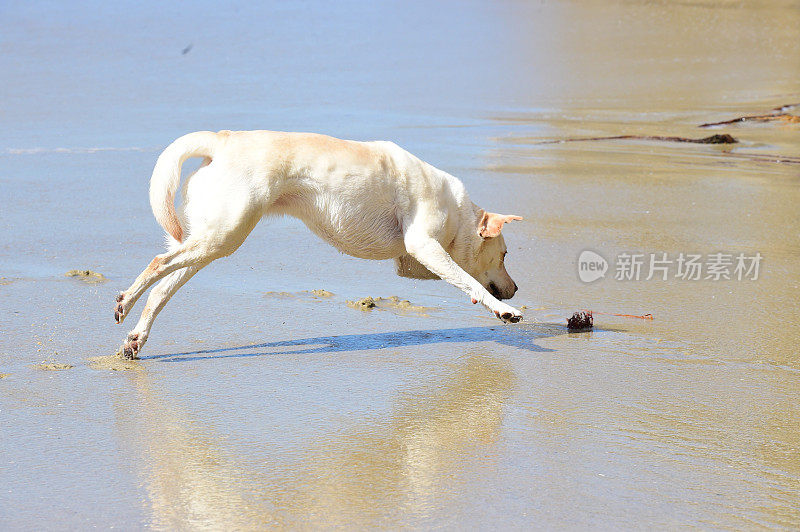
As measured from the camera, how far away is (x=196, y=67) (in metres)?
17.2

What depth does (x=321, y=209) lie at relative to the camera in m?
5.21

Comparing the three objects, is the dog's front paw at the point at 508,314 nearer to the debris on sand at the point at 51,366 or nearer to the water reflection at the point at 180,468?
the water reflection at the point at 180,468

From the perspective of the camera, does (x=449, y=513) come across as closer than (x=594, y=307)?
Yes

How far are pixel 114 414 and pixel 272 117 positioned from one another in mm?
8633

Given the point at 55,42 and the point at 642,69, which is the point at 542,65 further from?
the point at 55,42

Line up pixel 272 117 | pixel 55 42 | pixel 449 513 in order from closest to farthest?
pixel 449 513 → pixel 272 117 → pixel 55 42

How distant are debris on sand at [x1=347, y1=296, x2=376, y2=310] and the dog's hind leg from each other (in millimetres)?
1008

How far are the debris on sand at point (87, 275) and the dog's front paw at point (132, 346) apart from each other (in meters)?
1.23

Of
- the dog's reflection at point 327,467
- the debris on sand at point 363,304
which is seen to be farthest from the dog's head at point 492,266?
the dog's reflection at point 327,467

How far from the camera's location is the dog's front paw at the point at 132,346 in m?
4.78

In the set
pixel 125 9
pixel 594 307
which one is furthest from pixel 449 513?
pixel 125 9

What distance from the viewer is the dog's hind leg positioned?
4.80 metres

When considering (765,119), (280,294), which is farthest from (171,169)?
(765,119)

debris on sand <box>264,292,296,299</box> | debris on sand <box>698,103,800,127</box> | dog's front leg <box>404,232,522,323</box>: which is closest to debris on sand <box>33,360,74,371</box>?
debris on sand <box>264,292,296,299</box>
